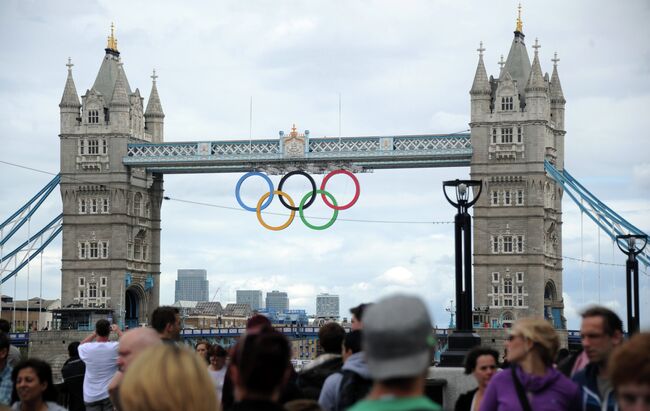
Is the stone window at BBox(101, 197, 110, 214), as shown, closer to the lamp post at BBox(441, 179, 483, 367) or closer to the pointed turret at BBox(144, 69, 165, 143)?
the pointed turret at BBox(144, 69, 165, 143)

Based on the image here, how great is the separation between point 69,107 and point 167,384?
8227 centimetres

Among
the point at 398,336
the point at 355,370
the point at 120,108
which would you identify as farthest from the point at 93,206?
the point at 398,336

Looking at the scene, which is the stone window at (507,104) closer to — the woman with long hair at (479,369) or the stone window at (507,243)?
the stone window at (507,243)

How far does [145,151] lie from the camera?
272ft

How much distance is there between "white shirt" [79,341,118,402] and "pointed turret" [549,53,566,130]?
71.0 m

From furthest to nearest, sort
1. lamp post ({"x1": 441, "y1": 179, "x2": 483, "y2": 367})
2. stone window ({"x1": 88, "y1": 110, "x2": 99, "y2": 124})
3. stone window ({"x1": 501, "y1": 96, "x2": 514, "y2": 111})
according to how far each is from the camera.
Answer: stone window ({"x1": 88, "y1": 110, "x2": 99, "y2": 124})
stone window ({"x1": 501, "y1": 96, "x2": 514, "y2": 111})
lamp post ({"x1": 441, "y1": 179, "x2": 483, "y2": 367})

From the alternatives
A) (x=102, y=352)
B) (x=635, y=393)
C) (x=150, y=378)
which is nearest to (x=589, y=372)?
(x=635, y=393)

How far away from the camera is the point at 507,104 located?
78.4 metres

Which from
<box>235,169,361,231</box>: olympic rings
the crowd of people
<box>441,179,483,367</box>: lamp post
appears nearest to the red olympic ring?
<box>235,169,361,231</box>: olympic rings

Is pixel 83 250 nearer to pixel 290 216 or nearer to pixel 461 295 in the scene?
pixel 290 216

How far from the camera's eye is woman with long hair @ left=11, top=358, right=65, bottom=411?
9.28 m

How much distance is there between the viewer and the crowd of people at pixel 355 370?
17.5 ft

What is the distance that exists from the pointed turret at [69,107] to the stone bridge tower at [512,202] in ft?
87.3

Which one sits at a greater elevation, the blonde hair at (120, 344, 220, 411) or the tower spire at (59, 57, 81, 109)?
the tower spire at (59, 57, 81, 109)
